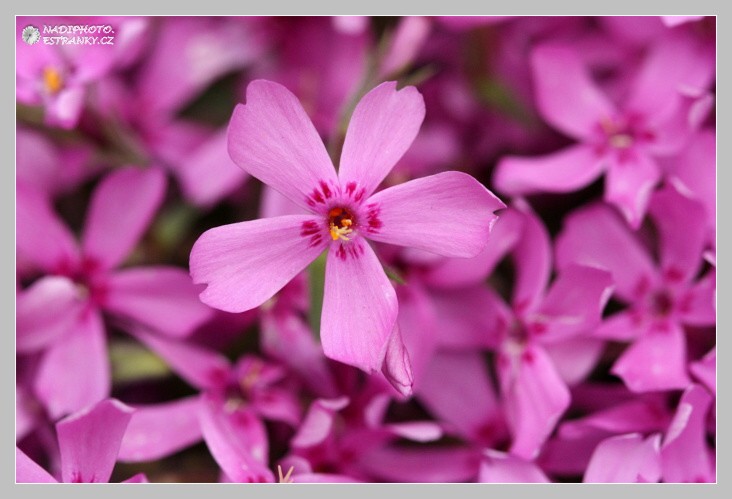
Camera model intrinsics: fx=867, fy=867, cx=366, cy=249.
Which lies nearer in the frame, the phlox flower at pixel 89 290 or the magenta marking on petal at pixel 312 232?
the magenta marking on petal at pixel 312 232

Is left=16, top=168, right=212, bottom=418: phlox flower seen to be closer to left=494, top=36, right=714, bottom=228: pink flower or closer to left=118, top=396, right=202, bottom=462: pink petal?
left=118, top=396, right=202, bottom=462: pink petal

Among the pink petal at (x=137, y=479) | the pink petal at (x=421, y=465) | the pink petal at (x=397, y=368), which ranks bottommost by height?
the pink petal at (x=421, y=465)

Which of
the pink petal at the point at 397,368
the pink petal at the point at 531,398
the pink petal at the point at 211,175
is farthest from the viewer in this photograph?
the pink petal at the point at 211,175

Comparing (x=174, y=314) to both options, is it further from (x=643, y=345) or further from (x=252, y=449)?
(x=643, y=345)

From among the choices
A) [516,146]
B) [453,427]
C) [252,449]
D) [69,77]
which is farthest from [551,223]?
[69,77]

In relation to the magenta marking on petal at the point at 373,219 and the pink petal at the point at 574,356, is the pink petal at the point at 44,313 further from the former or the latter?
the pink petal at the point at 574,356

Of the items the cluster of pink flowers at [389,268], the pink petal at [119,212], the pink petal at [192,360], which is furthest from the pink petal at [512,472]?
the pink petal at [119,212]

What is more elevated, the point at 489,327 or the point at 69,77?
the point at 69,77

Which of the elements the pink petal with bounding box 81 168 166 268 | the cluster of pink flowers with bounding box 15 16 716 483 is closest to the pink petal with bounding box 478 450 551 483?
the cluster of pink flowers with bounding box 15 16 716 483
